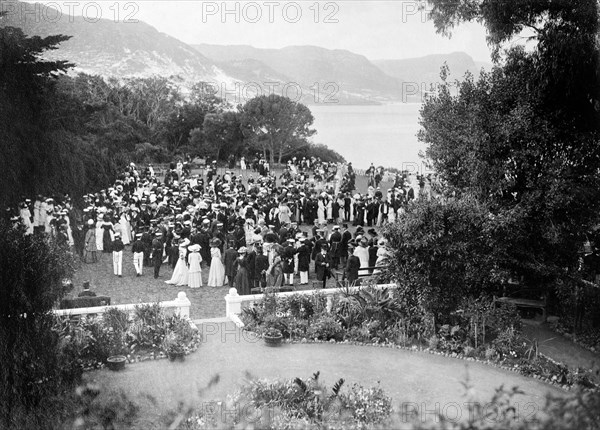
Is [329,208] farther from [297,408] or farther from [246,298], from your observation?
[297,408]

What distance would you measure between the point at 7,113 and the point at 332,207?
1446 centimetres

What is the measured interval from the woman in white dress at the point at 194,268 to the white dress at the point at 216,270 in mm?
329

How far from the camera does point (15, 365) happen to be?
10117 mm

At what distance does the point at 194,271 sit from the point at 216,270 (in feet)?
2.00

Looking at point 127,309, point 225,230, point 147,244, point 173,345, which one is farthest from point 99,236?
point 173,345

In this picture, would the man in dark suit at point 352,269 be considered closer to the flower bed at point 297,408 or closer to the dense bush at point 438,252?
the dense bush at point 438,252

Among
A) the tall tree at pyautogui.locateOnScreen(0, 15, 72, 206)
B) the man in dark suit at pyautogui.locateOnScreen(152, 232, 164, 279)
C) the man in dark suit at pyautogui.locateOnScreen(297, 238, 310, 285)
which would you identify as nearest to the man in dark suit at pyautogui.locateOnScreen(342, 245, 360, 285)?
the man in dark suit at pyautogui.locateOnScreen(297, 238, 310, 285)

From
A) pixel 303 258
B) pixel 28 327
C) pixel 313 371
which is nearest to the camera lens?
pixel 28 327

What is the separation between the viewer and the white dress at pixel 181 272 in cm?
1842

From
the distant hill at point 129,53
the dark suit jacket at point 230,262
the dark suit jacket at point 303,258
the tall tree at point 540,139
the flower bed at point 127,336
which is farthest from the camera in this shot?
the distant hill at point 129,53

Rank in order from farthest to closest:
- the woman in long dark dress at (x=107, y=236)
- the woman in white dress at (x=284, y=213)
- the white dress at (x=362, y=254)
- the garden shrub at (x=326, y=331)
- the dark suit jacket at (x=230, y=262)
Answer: the woman in white dress at (x=284, y=213) < the woman in long dark dress at (x=107, y=236) < the white dress at (x=362, y=254) < the dark suit jacket at (x=230, y=262) < the garden shrub at (x=326, y=331)

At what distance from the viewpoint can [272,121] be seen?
1852 inches

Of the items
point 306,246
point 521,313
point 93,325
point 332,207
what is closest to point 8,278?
point 93,325

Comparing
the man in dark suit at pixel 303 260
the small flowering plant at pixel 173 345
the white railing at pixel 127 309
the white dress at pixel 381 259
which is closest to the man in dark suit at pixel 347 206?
the white dress at pixel 381 259
